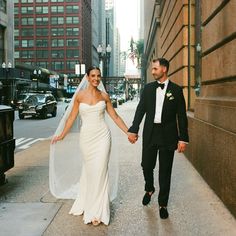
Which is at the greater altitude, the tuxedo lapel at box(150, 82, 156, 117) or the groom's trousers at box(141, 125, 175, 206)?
the tuxedo lapel at box(150, 82, 156, 117)

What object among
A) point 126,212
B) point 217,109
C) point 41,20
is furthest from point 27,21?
point 126,212

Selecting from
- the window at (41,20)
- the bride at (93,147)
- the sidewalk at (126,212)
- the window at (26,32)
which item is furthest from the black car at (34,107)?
the window at (26,32)

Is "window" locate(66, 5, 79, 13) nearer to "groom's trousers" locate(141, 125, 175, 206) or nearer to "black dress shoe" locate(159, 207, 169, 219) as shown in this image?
"groom's trousers" locate(141, 125, 175, 206)

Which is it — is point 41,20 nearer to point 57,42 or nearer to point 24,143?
point 57,42

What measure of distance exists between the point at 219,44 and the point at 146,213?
128 inches

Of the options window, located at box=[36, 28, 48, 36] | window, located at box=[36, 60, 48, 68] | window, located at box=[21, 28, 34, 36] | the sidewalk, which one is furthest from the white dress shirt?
window, located at box=[21, 28, 34, 36]

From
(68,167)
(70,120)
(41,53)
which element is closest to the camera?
(70,120)

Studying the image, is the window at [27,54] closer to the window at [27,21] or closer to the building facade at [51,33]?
the building facade at [51,33]

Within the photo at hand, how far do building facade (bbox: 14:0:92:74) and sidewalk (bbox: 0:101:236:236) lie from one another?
13977cm

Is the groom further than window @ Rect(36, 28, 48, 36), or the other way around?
window @ Rect(36, 28, 48, 36)

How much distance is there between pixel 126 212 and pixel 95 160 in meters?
0.95

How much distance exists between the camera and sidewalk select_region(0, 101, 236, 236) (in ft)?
16.9

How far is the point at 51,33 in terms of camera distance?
148875mm

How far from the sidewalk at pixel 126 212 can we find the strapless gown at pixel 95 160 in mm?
190
